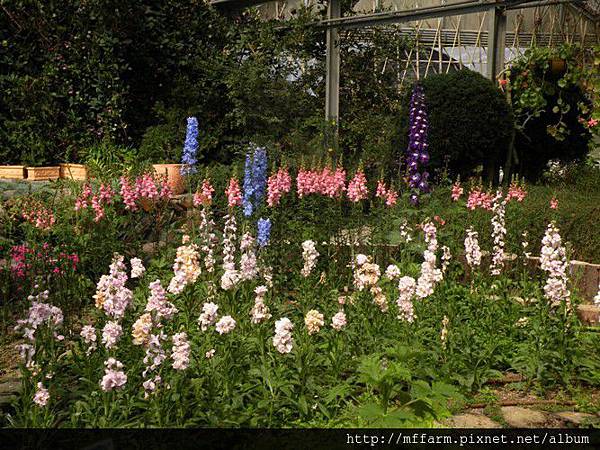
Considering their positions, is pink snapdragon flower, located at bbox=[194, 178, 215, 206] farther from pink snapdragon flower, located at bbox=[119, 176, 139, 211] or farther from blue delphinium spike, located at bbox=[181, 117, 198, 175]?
pink snapdragon flower, located at bbox=[119, 176, 139, 211]

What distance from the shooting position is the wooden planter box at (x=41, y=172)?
8.62 meters

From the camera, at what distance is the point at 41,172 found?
869cm

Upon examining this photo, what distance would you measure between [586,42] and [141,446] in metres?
8.28

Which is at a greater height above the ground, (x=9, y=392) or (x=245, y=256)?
(x=245, y=256)

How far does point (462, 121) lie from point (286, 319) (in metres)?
5.47

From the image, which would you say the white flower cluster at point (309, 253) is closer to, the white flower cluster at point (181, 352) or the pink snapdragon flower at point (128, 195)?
the white flower cluster at point (181, 352)

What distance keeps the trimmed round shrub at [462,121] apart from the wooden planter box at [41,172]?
157 inches

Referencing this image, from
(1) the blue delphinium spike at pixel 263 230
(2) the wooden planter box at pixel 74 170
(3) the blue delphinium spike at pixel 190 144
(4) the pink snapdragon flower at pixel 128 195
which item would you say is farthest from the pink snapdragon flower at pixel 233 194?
(2) the wooden planter box at pixel 74 170

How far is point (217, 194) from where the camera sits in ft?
25.6

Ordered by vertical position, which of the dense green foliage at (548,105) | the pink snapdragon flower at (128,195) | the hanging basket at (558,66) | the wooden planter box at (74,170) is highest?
the hanging basket at (558,66)

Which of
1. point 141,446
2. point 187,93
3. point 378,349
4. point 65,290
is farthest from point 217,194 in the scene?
point 141,446

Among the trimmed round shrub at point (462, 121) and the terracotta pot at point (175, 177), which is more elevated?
the trimmed round shrub at point (462, 121)

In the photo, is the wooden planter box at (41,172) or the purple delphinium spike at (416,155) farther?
the wooden planter box at (41,172)

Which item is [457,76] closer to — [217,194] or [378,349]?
[217,194]
